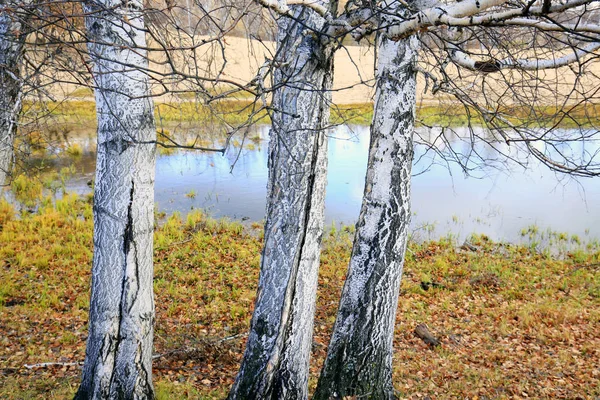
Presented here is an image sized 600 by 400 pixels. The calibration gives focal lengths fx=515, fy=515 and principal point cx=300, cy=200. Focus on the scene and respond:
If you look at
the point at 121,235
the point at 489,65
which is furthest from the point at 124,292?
the point at 489,65

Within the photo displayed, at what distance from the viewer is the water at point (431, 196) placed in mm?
13258

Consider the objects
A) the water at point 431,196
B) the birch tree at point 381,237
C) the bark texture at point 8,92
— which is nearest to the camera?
the birch tree at point 381,237

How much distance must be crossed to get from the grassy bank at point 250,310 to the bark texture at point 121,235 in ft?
3.59

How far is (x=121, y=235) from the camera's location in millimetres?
4148

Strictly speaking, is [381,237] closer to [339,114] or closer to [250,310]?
[339,114]

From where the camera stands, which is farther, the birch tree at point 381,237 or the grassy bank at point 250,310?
the grassy bank at point 250,310

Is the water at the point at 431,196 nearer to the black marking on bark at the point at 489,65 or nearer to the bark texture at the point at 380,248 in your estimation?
the bark texture at the point at 380,248

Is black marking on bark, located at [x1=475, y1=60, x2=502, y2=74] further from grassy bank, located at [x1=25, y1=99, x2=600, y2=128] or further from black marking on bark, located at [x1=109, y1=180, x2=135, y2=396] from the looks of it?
black marking on bark, located at [x1=109, y1=180, x2=135, y2=396]

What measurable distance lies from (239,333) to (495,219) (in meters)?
8.93

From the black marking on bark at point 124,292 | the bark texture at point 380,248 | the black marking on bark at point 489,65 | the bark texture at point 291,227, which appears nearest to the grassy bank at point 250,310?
the black marking on bark at point 124,292

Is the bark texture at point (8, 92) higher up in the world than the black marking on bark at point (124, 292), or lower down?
higher up

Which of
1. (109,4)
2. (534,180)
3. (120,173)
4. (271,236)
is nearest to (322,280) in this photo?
(271,236)

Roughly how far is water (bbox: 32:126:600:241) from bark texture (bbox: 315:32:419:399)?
7.14 meters

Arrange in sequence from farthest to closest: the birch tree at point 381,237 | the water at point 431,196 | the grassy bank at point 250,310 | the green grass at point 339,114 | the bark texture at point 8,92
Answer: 1. the water at point 431,196
2. the grassy bank at point 250,310
3. the bark texture at point 8,92
4. the birch tree at point 381,237
5. the green grass at point 339,114
